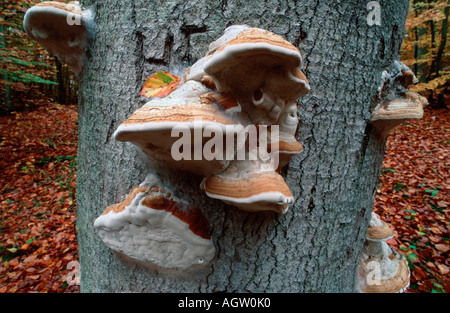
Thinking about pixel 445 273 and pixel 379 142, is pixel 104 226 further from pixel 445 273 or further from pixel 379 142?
pixel 445 273

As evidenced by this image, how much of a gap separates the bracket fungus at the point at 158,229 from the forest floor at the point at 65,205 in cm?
359

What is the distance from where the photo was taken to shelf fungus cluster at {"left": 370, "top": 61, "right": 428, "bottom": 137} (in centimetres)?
112

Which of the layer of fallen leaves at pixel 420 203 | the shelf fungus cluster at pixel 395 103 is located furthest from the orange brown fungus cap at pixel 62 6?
the layer of fallen leaves at pixel 420 203

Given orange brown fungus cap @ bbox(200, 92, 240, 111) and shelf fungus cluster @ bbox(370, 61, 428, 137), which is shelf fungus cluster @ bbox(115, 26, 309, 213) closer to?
orange brown fungus cap @ bbox(200, 92, 240, 111)

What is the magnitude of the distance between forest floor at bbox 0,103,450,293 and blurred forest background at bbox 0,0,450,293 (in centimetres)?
1

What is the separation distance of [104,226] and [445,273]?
4812 millimetres

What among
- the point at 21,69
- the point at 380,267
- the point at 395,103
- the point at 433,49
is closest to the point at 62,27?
the point at 395,103

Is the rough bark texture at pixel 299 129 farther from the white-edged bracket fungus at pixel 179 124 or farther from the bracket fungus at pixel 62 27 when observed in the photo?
the white-edged bracket fungus at pixel 179 124

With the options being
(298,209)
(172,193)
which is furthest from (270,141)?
(172,193)

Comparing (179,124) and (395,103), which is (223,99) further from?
(395,103)

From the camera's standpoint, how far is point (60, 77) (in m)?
14.3

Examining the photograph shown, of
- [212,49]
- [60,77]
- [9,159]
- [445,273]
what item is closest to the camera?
[212,49]

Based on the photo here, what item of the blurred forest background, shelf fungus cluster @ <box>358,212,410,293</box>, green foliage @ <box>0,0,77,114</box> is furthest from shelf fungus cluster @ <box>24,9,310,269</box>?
green foliage @ <box>0,0,77,114</box>

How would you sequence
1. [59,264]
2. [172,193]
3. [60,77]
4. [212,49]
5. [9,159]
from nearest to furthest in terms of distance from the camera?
[212,49]
[172,193]
[59,264]
[9,159]
[60,77]
